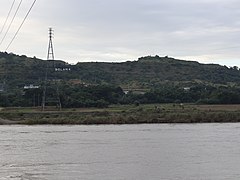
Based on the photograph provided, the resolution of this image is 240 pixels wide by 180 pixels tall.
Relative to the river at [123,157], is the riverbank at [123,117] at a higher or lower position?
higher

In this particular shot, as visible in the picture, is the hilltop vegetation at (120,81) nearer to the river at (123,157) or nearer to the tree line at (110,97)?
the tree line at (110,97)

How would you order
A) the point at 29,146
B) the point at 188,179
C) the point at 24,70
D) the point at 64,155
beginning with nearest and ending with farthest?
1. the point at 188,179
2. the point at 64,155
3. the point at 29,146
4. the point at 24,70

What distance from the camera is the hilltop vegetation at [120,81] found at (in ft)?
226

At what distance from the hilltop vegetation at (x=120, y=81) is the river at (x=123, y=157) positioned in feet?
107

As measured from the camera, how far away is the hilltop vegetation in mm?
69000

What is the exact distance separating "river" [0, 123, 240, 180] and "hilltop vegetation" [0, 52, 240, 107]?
1287 inches

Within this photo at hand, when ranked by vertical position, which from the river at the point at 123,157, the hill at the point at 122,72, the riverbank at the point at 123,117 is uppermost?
the hill at the point at 122,72

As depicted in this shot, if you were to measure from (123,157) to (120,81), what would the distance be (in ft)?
254

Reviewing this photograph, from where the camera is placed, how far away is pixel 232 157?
933 inches

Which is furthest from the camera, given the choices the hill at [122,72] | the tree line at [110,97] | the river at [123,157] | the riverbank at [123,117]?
the hill at [122,72]

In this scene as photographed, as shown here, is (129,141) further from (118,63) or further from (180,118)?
(118,63)

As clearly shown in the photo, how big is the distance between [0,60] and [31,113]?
47.9 meters

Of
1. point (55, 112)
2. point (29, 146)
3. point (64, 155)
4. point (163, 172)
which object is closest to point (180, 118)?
point (55, 112)

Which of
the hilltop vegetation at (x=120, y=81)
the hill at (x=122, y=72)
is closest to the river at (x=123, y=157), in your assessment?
the hilltop vegetation at (x=120, y=81)
